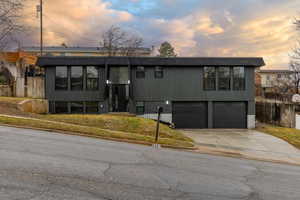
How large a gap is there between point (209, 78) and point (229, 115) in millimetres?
3992

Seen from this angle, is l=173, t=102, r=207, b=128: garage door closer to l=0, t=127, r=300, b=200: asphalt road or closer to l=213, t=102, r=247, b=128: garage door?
l=213, t=102, r=247, b=128: garage door

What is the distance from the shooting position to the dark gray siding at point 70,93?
2136 centimetres

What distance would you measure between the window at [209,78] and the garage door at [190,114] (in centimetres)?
164

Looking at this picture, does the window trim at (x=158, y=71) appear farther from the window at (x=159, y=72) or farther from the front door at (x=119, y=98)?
the front door at (x=119, y=98)

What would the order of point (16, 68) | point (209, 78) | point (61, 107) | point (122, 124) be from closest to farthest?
point (122, 124) → point (61, 107) → point (209, 78) → point (16, 68)

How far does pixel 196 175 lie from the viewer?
615 centimetres

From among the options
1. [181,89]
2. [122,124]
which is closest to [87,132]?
[122,124]

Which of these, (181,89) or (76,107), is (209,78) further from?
(76,107)

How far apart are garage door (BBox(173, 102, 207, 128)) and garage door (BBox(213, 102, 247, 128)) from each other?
1123mm

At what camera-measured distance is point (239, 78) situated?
22250mm

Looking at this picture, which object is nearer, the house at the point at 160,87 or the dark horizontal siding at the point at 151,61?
the dark horizontal siding at the point at 151,61

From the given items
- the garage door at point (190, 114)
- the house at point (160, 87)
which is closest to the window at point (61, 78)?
the house at point (160, 87)

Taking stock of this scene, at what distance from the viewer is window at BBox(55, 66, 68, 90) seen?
21.5 m

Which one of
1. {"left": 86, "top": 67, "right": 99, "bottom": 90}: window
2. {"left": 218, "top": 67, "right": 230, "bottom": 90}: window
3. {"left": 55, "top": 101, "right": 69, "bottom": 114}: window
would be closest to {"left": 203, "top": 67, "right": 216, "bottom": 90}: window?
{"left": 218, "top": 67, "right": 230, "bottom": 90}: window
